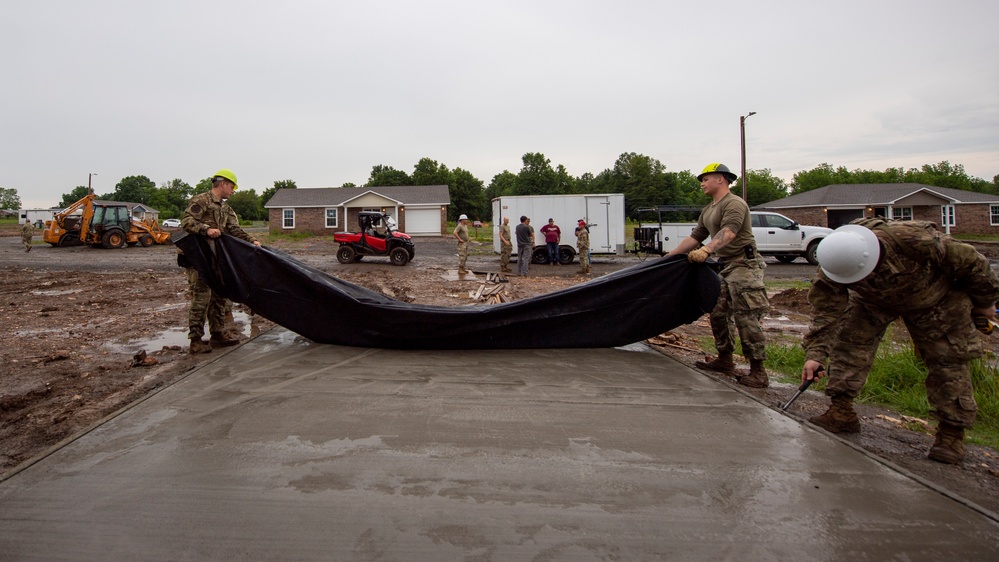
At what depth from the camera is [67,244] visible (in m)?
22.6

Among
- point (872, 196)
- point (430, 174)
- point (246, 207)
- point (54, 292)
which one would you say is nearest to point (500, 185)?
point (430, 174)

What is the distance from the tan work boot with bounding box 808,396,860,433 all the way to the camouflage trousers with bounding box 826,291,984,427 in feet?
0.38

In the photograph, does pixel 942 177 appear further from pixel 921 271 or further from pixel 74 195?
pixel 74 195

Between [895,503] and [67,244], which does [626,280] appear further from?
[67,244]

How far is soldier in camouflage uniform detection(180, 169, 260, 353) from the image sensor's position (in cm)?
458


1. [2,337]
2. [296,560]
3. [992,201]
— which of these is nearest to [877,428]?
[296,560]

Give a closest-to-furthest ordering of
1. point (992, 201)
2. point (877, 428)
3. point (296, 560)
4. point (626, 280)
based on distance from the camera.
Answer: point (296, 560) < point (877, 428) < point (626, 280) < point (992, 201)

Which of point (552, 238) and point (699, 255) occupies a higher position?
point (552, 238)

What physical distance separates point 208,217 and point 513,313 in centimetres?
289

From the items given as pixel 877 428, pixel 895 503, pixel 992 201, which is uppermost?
pixel 992 201

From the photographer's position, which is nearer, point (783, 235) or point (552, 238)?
point (552, 238)

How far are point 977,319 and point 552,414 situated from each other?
6.72 ft

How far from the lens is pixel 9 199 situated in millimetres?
119312

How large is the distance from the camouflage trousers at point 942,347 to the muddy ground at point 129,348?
298 mm
